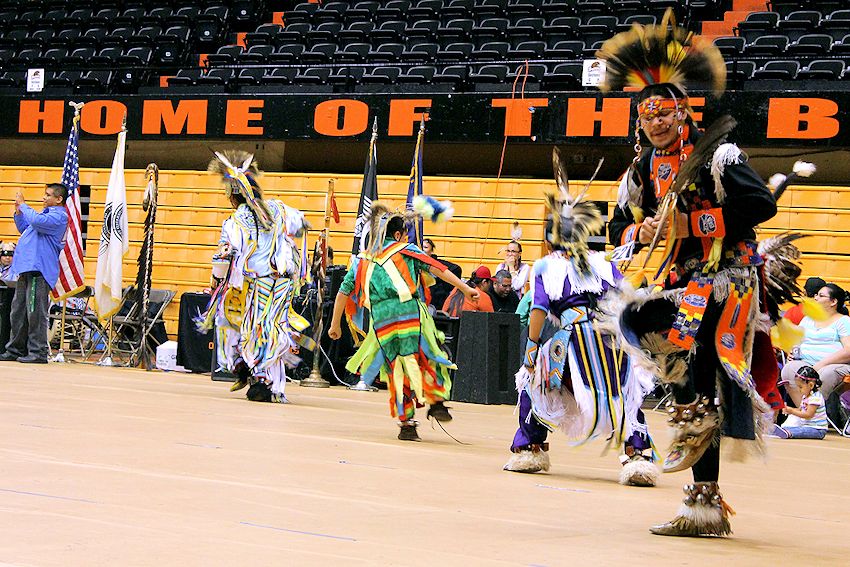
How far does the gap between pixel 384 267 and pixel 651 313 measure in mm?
3818

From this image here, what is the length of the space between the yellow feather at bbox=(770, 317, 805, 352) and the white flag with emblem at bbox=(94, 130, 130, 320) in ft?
35.4

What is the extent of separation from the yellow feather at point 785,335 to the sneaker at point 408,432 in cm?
346

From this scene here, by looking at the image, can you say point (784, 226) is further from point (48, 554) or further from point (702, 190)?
point (48, 554)

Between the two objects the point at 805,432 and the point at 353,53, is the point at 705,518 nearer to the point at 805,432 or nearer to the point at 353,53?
the point at 805,432

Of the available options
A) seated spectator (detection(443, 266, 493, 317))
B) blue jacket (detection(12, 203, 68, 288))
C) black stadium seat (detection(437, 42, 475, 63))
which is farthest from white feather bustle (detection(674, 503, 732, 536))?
black stadium seat (detection(437, 42, 475, 63))

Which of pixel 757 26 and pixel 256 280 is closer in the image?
pixel 256 280

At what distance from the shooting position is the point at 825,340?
10.2 meters

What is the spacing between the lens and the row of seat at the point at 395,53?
16.3 meters

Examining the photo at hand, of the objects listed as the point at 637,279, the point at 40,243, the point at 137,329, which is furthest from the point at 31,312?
the point at 637,279

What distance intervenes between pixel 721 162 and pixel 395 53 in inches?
525

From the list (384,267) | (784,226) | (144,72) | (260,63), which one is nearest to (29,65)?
(144,72)

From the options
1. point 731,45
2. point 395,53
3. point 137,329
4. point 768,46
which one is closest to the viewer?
point 137,329

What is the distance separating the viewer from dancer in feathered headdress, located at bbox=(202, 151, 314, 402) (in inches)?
390

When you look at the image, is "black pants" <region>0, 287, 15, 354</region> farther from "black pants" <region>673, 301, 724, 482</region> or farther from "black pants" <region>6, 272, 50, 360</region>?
"black pants" <region>673, 301, 724, 482</region>
